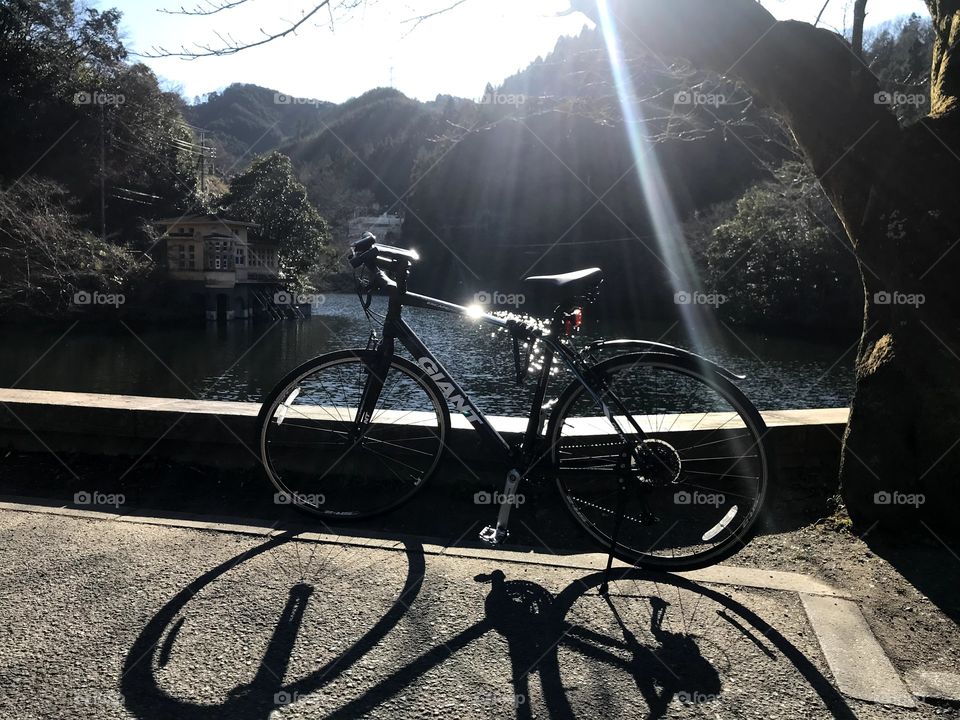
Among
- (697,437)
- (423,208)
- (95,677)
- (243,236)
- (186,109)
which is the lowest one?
(95,677)

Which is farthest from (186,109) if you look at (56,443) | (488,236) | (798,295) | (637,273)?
(56,443)

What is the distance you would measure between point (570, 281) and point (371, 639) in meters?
1.52

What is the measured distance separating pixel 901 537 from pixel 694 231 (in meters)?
37.9

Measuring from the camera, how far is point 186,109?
1838 inches

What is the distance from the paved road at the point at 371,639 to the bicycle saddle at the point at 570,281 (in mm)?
1081

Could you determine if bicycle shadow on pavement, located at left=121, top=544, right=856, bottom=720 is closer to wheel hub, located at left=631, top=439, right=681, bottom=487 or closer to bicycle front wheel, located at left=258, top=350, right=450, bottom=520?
wheel hub, located at left=631, top=439, right=681, bottom=487

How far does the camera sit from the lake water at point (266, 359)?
12.0 m

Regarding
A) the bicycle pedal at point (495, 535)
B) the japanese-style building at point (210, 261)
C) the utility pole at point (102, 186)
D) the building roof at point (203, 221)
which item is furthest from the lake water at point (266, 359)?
the utility pole at point (102, 186)

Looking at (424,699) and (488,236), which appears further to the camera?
(488,236)

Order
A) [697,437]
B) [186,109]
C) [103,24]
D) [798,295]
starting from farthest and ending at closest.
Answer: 1. [186,109]
2. [103,24]
3. [798,295]
4. [697,437]

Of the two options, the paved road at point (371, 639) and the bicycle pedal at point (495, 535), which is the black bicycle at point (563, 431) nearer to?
the bicycle pedal at point (495, 535)

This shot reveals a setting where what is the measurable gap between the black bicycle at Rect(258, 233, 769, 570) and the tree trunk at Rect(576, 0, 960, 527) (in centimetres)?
64

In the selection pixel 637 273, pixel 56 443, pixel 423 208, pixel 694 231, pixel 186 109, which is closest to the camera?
pixel 56 443

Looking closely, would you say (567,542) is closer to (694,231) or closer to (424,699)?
(424,699)
